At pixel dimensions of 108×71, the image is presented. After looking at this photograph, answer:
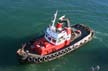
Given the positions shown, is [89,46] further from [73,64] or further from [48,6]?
[48,6]

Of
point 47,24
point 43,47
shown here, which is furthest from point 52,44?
point 47,24

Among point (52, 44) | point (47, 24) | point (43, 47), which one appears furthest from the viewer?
point (47, 24)

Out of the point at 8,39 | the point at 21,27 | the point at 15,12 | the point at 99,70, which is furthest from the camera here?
the point at 15,12

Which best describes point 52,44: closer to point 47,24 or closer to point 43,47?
point 43,47

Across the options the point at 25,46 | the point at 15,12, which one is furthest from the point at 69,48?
the point at 15,12

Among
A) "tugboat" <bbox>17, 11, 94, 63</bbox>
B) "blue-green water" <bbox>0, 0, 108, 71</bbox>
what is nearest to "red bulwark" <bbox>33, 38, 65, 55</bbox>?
"tugboat" <bbox>17, 11, 94, 63</bbox>

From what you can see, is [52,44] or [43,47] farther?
[52,44]

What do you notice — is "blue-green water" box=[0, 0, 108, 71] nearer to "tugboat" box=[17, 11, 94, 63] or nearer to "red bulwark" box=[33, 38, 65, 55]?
"tugboat" box=[17, 11, 94, 63]
